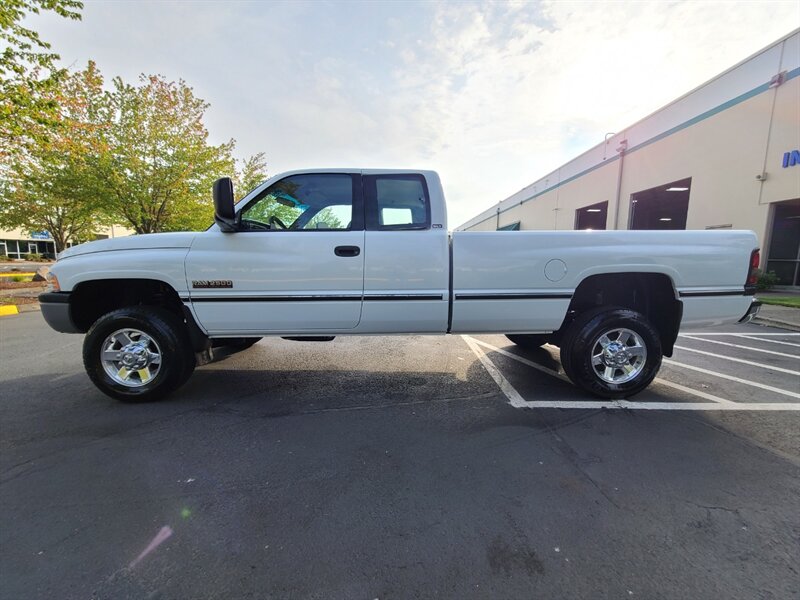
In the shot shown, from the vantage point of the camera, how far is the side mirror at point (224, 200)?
10.8 ft

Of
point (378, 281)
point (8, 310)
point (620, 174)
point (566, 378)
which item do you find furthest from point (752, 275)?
point (620, 174)

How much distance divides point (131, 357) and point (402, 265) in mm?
2792

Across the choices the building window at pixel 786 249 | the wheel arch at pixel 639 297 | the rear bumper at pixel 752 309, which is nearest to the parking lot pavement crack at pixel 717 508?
the wheel arch at pixel 639 297

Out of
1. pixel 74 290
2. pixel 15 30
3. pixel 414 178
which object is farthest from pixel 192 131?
pixel 414 178

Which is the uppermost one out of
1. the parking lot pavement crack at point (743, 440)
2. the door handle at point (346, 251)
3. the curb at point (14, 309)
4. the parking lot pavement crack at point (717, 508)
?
the door handle at point (346, 251)

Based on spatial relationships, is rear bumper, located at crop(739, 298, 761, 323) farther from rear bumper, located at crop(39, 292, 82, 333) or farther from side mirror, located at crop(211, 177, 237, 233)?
rear bumper, located at crop(39, 292, 82, 333)

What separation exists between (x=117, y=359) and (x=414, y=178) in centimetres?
344

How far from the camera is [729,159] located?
46.4 ft

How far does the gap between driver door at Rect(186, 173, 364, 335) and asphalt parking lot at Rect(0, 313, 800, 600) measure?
0.84m

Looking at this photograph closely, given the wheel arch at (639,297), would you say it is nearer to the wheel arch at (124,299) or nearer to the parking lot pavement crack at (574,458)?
the parking lot pavement crack at (574,458)

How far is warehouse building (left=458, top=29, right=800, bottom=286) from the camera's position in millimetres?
12227

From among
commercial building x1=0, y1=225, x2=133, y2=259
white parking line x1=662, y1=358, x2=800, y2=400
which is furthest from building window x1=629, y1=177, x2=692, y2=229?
commercial building x1=0, y1=225, x2=133, y2=259

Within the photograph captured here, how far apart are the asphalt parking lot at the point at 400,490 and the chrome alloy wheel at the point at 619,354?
31 cm

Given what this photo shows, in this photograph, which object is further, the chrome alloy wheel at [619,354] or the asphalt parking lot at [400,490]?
the chrome alloy wheel at [619,354]
